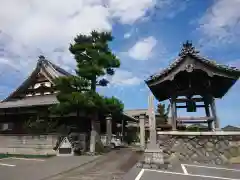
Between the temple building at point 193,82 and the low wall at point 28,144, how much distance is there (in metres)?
9.66

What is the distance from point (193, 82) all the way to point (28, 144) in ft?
45.9

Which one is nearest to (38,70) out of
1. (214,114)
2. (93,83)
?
(93,83)

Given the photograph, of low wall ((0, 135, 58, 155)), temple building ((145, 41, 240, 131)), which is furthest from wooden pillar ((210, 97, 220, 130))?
low wall ((0, 135, 58, 155))

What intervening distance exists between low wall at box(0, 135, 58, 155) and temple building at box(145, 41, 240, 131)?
9662 millimetres

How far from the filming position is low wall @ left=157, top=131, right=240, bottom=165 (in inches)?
453

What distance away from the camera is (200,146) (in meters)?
11.9

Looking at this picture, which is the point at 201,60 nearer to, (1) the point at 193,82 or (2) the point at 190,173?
(1) the point at 193,82

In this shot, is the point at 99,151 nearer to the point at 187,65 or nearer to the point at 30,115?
the point at 30,115

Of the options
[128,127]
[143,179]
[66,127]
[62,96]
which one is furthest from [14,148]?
[128,127]

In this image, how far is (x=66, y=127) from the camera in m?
18.8

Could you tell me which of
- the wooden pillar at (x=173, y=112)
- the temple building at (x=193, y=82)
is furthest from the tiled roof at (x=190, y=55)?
the wooden pillar at (x=173, y=112)

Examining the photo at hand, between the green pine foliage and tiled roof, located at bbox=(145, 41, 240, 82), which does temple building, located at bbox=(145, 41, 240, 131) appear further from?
the green pine foliage

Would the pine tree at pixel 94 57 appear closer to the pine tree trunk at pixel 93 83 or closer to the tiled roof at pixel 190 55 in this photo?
the pine tree trunk at pixel 93 83

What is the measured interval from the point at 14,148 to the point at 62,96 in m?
7.16
